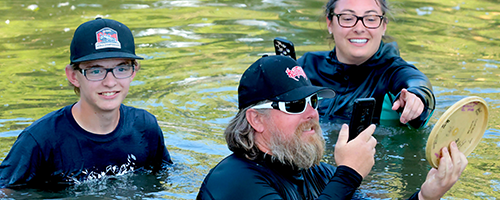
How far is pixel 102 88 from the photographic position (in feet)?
13.0

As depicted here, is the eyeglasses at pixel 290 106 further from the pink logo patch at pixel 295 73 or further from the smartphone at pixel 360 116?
the smartphone at pixel 360 116

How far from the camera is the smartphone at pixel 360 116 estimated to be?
3.22m

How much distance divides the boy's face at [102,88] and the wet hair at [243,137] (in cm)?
114

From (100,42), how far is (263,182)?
5.45 ft

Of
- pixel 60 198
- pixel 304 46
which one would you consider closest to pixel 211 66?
pixel 304 46

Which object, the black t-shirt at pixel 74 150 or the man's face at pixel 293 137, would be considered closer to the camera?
the man's face at pixel 293 137

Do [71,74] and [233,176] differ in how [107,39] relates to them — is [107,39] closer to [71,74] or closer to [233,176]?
[71,74]

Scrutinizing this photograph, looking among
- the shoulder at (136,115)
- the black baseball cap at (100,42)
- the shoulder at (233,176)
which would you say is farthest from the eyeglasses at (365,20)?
the shoulder at (233,176)

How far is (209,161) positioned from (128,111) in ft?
3.18

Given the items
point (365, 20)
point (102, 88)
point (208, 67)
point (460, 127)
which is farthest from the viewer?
point (208, 67)

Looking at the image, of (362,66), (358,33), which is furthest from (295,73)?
(362,66)

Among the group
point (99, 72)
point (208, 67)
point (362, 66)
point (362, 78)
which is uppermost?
point (99, 72)

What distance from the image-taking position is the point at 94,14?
1152cm

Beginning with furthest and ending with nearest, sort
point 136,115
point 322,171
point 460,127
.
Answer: point 136,115, point 322,171, point 460,127
